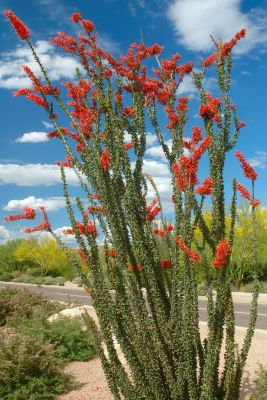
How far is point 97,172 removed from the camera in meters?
4.74

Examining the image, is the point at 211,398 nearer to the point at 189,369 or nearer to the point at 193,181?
the point at 189,369

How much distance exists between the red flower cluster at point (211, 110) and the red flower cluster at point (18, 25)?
178 cm

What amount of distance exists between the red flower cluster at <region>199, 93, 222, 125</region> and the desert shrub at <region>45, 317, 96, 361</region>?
663cm

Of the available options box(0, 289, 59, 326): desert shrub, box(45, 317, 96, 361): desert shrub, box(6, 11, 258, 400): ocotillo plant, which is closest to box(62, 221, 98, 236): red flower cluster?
box(6, 11, 258, 400): ocotillo plant

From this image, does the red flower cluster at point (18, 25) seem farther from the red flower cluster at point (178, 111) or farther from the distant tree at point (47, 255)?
the distant tree at point (47, 255)

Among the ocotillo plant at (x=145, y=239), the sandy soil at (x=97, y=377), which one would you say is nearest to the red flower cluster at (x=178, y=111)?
the ocotillo plant at (x=145, y=239)

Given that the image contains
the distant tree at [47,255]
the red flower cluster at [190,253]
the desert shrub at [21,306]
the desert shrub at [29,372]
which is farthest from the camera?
the distant tree at [47,255]

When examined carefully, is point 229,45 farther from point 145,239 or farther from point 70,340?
point 70,340

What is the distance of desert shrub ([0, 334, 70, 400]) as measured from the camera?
794cm

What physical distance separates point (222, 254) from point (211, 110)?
141 cm

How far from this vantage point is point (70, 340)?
1060 cm

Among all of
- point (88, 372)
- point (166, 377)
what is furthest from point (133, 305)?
point (88, 372)

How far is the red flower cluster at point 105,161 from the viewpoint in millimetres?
4762

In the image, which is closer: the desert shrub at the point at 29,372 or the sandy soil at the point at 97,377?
the sandy soil at the point at 97,377
